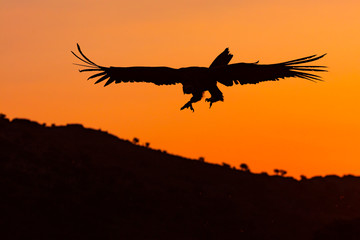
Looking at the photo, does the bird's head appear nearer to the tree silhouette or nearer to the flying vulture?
the flying vulture

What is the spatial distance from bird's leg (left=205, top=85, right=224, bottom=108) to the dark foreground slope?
54116 millimetres

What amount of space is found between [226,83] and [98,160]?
82.4 meters

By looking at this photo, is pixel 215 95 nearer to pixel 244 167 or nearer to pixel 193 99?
pixel 193 99

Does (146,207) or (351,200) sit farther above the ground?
(351,200)

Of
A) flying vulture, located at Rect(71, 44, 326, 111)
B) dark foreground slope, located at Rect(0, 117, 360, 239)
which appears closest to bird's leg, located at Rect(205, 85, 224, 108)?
flying vulture, located at Rect(71, 44, 326, 111)

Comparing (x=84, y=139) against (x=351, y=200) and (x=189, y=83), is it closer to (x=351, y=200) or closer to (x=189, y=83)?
(x=351, y=200)

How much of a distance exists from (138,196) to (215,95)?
72.9 metres

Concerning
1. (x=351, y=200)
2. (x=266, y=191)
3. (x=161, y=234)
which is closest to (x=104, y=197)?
(x=161, y=234)

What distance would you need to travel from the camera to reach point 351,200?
343 feet

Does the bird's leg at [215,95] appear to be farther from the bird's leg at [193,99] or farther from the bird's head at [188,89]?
the bird's head at [188,89]

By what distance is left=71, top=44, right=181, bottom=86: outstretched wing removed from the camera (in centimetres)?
1468

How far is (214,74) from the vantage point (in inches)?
539

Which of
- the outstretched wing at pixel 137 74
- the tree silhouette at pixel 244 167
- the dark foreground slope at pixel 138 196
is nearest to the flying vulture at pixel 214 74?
the outstretched wing at pixel 137 74

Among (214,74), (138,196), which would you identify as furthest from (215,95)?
(138,196)
